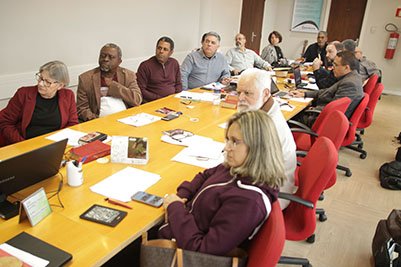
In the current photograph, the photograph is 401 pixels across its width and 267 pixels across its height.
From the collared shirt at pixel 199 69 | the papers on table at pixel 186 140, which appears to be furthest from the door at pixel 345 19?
the papers on table at pixel 186 140

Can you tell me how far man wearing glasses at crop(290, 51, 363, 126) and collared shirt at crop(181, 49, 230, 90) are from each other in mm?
1328

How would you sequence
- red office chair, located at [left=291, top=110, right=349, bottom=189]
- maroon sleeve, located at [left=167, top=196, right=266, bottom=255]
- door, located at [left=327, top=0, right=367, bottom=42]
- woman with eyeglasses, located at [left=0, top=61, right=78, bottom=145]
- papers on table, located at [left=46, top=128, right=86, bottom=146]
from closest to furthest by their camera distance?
maroon sleeve, located at [left=167, top=196, right=266, bottom=255], papers on table, located at [left=46, top=128, right=86, bottom=146], red office chair, located at [left=291, top=110, right=349, bottom=189], woman with eyeglasses, located at [left=0, top=61, right=78, bottom=145], door, located at [left=327, top=0, right=367, bottom=42]

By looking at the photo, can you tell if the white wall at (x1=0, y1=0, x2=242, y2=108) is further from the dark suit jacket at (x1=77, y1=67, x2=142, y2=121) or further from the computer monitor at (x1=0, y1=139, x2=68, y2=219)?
the computer monitor at (x1=0, y1=139, x2=68, y2=219)

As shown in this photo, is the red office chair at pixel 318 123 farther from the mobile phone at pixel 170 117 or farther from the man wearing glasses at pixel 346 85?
the mobile phone at pixel 170 117

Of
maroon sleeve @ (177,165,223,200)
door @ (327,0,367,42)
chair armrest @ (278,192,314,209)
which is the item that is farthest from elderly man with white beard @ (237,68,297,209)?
door @ (327,0,367,42)

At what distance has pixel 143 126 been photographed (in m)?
2.44

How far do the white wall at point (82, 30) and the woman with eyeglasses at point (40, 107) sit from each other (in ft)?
3.54

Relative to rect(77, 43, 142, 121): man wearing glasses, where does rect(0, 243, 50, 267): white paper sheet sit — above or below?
below

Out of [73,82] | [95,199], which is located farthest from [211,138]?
[73,82]

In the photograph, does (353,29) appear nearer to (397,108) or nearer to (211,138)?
(397,108)

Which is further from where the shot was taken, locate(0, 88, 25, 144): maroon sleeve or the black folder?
locate(0, 88, 25, 144): maroon sleeve

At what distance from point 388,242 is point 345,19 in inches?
276

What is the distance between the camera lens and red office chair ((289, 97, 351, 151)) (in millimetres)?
2727

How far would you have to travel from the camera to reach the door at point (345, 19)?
7.65 meters
